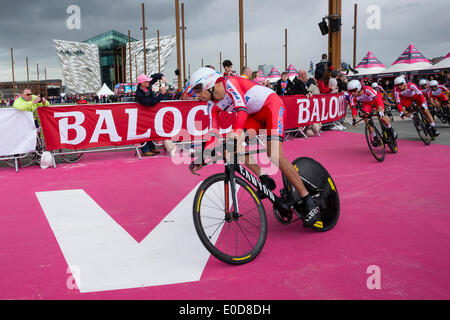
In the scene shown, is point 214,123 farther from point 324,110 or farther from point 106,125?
point 324,110

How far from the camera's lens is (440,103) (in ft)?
49.9

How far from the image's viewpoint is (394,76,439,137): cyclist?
33.1 feet

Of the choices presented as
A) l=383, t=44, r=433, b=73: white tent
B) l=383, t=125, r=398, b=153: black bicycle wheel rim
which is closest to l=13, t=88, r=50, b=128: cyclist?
l=383, t=125, r=398, b=153: black bicycle wheel rim

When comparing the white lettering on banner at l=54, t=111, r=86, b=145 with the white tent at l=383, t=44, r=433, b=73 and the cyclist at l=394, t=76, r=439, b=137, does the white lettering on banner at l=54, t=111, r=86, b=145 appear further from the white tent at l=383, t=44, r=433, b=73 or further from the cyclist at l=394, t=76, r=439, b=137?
the white tent at l=383, t=44, r=433, b=73

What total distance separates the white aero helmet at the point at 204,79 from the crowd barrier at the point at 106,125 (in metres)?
6.34

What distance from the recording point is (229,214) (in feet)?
11.8

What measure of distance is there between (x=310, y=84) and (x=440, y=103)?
5258 mm

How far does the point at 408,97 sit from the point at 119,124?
Answer: 7.68 meters

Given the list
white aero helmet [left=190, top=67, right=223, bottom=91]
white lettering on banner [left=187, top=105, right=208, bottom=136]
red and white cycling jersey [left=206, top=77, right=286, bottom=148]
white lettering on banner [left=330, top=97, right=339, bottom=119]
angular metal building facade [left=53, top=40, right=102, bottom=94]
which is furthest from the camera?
angular metal building facade [left=53, top=40, right=102, bottom=94]

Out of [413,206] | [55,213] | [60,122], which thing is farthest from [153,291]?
[60,122]

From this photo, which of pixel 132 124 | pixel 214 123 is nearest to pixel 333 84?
pixel 132 124

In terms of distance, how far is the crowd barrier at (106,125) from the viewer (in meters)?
8.84

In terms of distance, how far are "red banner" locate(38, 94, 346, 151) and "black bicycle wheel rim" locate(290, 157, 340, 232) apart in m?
6.28

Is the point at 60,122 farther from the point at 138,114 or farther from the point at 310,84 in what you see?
the point at 310,84
